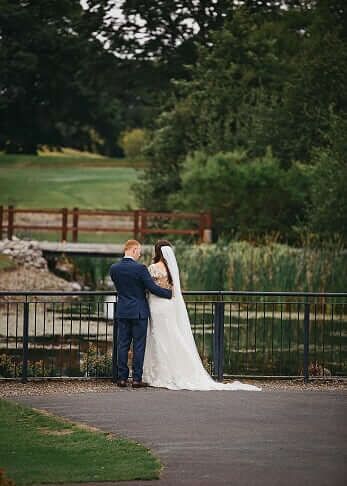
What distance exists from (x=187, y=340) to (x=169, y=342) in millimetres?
241

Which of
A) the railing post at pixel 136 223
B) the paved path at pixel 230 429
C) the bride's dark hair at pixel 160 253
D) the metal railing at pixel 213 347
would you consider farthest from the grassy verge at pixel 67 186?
the paved path at pixel 230 429

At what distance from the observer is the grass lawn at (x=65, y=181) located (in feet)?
264

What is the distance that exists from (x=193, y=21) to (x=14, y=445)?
56.9 metres

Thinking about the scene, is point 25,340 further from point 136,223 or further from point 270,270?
point 136,223

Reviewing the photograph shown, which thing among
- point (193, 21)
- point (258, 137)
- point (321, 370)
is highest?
point (193, 21)

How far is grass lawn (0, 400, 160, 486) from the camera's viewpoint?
11.5 m

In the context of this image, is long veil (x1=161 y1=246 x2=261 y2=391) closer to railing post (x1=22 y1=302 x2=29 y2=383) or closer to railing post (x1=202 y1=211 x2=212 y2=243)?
railing post (x1=22 y1=302 x2=29 y2=383)

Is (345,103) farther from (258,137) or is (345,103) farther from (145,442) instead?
(145,442)

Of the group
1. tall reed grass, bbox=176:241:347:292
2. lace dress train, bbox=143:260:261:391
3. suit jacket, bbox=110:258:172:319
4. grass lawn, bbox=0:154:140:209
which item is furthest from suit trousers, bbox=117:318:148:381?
grass lawn, bbox=0:154:140:209

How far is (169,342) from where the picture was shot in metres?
18.0

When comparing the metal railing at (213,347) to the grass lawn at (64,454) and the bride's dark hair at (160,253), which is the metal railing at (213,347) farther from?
the grass lawn at (64,454)

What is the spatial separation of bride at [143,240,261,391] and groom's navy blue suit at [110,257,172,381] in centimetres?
22

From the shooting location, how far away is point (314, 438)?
13469 millimetres

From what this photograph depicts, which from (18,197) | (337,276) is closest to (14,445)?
(337,276)
